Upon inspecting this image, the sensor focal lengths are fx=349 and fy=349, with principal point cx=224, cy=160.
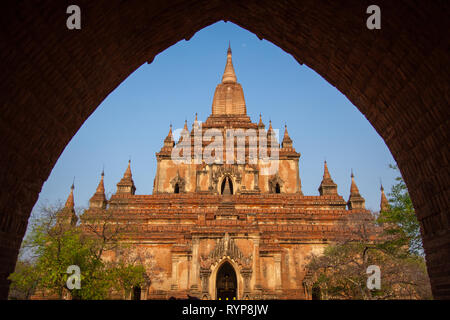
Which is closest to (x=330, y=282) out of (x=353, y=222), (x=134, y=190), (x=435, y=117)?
(x=353, y=222)

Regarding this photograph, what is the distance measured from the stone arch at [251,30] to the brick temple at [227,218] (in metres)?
11.0

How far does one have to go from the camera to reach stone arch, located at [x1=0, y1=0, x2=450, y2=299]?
14.9 feet

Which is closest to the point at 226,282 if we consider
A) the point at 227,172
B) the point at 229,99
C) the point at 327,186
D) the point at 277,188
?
the point at 227,172

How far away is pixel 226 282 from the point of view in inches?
899

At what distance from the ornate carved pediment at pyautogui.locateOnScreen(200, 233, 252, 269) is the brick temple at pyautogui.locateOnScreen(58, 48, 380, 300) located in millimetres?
63

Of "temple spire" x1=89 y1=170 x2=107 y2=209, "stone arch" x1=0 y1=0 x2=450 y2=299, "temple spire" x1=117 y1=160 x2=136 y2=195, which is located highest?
"temple spire" x1=117 y1=160 x2=136 y2=195

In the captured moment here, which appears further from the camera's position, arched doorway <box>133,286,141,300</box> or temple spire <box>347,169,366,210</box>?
temple spire <box>347,169,366,210</box>

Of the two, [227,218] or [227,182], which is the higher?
[227,182]

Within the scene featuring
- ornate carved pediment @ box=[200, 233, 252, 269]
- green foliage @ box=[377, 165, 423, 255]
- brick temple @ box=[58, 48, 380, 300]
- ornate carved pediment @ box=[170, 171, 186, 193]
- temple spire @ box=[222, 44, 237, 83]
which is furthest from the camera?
temple spire @ box=[222, 44, 237, 83]

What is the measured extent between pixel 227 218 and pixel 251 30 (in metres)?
21.1

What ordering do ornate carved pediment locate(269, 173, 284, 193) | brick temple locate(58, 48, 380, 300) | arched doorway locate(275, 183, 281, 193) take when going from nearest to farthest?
brick temple locate(58, 48, 380, 300) → ornate carved pediment locate(269, 173, 284, 193) → arched doorway locate(275, 183, 281, 193)
